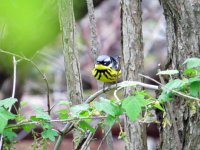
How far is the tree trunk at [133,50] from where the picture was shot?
2.66 metres

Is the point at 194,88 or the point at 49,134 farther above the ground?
the point at 194,88

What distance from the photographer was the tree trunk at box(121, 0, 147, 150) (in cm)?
266

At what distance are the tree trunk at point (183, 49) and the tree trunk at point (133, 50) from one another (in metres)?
0.13

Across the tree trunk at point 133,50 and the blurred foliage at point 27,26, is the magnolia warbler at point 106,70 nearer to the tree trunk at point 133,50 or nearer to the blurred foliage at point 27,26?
the blurred foliage at point 27,26

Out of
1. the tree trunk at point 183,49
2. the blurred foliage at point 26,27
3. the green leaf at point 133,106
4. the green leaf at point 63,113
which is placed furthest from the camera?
the tree trunk at point 183,49

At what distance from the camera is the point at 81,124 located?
2.20m

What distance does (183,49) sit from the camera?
2.61 m

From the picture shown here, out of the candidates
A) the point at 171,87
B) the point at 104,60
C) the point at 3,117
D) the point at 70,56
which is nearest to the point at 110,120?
the point at 171,87

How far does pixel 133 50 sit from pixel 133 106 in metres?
0.74

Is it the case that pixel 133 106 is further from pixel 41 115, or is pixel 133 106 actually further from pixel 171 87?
pixel 41 115

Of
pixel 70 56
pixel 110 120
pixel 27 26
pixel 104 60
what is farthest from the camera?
pixel 104 60

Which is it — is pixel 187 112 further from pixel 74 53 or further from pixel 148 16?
pixel 148 16

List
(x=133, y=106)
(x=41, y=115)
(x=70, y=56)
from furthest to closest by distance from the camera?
1. (x=70, y=56)
2. (x=41, y=115)
3. (x=133, y=106)

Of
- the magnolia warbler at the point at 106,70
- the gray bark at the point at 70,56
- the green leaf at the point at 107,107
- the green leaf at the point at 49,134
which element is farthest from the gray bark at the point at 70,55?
the green leaf at the point at 107,107
